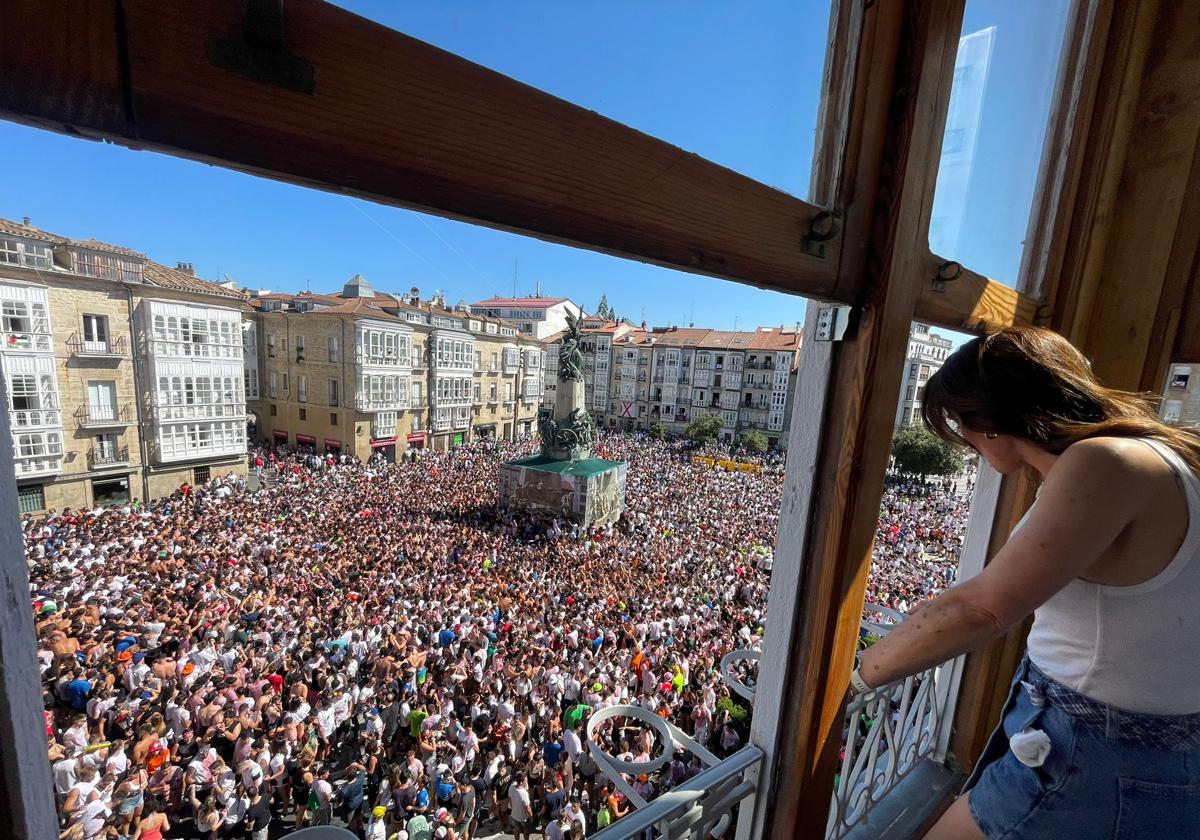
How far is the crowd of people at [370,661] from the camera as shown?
4.53 metres

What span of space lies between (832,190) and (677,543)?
13077 millimetres

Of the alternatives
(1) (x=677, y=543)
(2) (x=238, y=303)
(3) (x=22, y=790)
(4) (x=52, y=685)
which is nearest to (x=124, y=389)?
(2) (x=238, y=303)

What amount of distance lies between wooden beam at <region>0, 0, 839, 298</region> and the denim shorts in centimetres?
114

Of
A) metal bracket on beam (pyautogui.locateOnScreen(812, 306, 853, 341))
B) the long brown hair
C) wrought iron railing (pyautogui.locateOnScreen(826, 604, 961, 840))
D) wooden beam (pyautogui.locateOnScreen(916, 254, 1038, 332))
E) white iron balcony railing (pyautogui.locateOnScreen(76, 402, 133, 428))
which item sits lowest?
white iron balcony railing (pyautogui.locateOnScreen(76, 402, 133, 428))

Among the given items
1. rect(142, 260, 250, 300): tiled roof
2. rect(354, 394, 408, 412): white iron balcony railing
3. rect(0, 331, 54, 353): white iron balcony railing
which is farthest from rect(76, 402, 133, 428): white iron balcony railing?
rect(354, 394, 408, 412): white iron balcony railing

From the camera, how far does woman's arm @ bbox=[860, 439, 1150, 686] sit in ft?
2.63

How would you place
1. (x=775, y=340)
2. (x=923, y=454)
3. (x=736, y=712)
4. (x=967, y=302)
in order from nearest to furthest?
(x=967, y=302) → (x=736, y=712) → (x=923, y=454) → (x=775, y=340)

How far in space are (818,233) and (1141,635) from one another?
0.98 meters

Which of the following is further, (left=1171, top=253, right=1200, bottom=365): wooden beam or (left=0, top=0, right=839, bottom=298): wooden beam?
(left=1171, top=253, right=1200, bottom=365): wooden beam

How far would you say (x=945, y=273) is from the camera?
4.79ft

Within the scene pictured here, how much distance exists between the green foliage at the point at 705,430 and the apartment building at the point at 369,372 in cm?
1569

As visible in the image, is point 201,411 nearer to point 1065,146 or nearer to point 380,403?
point 380,403

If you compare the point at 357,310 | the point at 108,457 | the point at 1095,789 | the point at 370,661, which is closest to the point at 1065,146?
the point at 1095,789

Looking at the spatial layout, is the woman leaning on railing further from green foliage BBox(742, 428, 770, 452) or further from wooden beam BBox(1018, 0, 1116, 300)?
green foliage BBox(742, 428, 770, 452)
